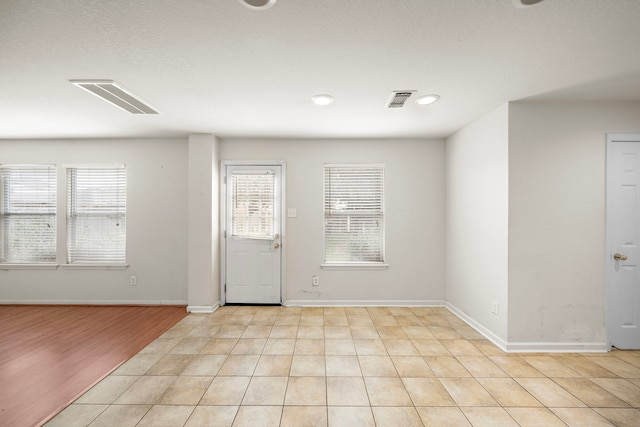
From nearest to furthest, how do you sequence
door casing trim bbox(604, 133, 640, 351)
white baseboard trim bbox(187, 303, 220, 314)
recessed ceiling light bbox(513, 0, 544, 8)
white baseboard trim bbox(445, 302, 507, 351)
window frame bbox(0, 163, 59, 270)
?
recessed ceiling light bbox(513, 0, 544, 8), door casing trim bbox(604, 133, 640, 351), white baseboard trim bbox(445, 302, 507, 351), white baseboard trim bbox(187, 303, 220, 314), window frame bbox(0, 163, 59, 270)

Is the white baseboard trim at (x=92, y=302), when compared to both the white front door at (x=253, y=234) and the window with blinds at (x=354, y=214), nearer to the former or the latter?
the white front door at (x=253, y=234)

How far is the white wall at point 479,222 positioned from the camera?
3.17 metres

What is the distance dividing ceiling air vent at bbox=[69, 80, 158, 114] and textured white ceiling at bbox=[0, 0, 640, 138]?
0.32 ft

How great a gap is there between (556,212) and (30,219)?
6.95 metres

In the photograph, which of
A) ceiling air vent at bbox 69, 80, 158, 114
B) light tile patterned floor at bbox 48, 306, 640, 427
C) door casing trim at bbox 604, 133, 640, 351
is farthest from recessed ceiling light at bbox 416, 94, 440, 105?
ceiling air vent at bbox 69, 80, 158, 114

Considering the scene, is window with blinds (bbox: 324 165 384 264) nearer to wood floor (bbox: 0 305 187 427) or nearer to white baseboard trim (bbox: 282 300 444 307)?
white baseboard trim (bbox: 282 300 444 307)

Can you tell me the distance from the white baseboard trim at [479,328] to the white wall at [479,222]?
0.01 meters

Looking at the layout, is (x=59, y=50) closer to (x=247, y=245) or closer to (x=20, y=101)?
(x=20, y=101)

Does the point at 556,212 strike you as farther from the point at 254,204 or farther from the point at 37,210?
the point at 37,210

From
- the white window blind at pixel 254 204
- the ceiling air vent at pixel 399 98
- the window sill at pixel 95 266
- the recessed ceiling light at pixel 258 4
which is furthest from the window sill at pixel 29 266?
the ceiling air vent at pixel 399 98

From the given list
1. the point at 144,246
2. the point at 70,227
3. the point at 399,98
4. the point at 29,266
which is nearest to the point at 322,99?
the point at 399,98

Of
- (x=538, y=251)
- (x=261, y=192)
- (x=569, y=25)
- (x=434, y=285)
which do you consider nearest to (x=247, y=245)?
(x=261, y=192)

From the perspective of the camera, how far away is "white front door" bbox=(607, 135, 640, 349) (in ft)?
9.98

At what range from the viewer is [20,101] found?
301 centimetres
